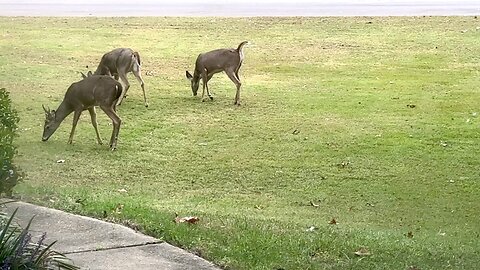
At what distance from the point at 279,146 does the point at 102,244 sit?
5.92 metres

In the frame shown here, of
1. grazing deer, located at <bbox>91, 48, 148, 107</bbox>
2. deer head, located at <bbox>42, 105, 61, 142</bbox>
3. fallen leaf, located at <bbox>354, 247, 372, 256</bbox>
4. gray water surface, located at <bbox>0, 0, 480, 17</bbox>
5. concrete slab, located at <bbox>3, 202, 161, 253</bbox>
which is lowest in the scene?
gray water surface, located at <bbox>0, 0, 480, 17</bbox>

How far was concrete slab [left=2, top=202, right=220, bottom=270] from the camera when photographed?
4765 mm

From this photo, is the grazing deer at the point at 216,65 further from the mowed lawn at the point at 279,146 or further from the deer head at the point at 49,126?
the deer head at the point at 49,126

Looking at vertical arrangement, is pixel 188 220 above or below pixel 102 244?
below

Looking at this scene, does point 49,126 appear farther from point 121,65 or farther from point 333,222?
point 333,222

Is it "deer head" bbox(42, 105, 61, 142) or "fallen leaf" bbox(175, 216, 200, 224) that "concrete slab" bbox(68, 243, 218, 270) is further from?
"deer head" bbox(42, 105, 61, 142)

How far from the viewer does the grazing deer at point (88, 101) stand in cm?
1098

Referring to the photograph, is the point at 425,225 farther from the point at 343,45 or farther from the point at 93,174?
the point at 343,45

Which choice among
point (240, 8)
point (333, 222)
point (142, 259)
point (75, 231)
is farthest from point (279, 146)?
point (240, 8)

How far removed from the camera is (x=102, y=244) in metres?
5.05

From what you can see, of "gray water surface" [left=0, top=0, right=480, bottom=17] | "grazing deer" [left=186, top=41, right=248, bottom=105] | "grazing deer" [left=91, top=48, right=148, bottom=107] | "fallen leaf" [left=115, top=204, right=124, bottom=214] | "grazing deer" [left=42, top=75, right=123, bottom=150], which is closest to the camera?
"fallen leaf" [left=115, top=204, right=124, bottom=214]

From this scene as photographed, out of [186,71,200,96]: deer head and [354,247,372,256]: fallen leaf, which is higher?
[354,247,372,256]: fallen leaf

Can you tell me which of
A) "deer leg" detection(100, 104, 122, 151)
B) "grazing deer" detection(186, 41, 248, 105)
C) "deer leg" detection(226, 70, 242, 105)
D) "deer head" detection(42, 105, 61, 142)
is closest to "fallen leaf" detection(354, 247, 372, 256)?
"deer leg" detection(100, 104, 122, 151)

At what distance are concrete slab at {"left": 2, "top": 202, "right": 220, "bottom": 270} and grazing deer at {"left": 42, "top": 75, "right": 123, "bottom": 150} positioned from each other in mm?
5317
